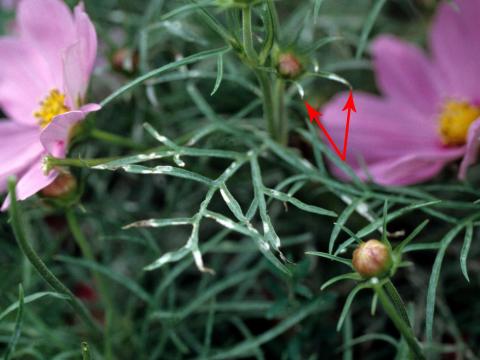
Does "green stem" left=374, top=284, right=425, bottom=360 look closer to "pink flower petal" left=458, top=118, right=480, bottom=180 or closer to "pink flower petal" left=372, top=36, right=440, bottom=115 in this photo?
"pink flower petal" left=458, top=118, right=480, bottom=180

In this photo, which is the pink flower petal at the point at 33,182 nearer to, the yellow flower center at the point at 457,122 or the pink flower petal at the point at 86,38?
the pink flower petal at the point at 86,38

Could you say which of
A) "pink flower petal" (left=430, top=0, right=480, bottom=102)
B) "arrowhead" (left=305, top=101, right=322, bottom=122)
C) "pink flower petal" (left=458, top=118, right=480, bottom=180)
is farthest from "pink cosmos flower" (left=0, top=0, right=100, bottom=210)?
"pink flower petal" (left=430, top=0, right=480, bottom=102)

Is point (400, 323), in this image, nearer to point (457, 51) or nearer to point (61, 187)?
point (61, 187)

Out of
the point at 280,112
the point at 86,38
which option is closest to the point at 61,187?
the point at 86,38

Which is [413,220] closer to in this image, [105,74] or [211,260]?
[211,260]

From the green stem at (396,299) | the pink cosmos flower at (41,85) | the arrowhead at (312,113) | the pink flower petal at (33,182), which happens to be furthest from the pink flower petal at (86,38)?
the green stem at (396,299)

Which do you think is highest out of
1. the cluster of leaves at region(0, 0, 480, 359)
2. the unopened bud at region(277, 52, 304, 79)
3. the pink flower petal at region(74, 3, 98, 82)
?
the pink flower petal at region(74, 3, 98, 82)
